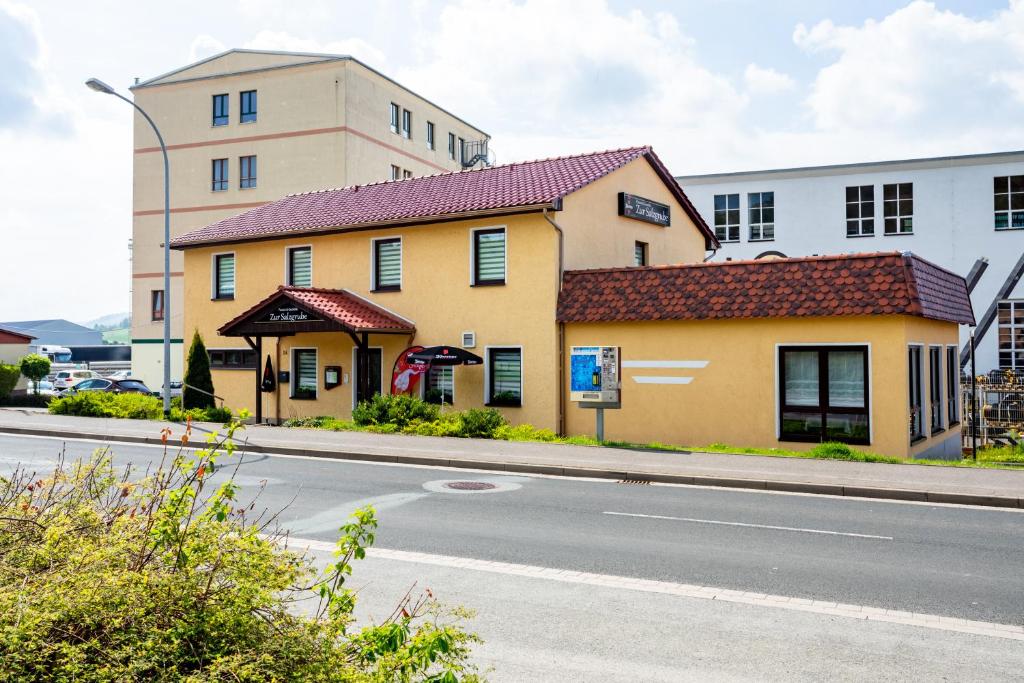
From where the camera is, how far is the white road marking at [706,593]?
6.42 m

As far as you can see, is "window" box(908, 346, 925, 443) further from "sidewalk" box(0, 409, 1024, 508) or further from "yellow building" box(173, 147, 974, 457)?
"sidewalk" box(0, 409, 1024, 508)

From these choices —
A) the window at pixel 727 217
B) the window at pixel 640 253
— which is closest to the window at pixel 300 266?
the window at pixel 640 253

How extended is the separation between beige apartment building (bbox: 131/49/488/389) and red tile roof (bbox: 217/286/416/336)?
21.7 meters

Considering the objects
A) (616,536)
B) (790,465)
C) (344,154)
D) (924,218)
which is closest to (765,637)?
(616,536)

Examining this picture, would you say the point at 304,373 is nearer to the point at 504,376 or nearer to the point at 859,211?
the point at 504,376

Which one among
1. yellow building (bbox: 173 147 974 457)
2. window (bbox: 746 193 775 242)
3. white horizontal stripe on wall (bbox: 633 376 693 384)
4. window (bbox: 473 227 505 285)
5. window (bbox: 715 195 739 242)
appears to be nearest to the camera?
yellow building (bbox: 173 147 974 457)

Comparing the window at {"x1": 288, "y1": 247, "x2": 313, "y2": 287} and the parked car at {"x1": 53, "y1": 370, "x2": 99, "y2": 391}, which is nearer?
the window at {"x1": 288, "y1": 247, "x2": 313, "y2": 287}

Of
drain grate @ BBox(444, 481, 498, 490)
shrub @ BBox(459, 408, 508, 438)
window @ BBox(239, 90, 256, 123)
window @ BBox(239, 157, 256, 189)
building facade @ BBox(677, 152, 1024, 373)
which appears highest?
window @ BBox(239, 90, 256, 123)

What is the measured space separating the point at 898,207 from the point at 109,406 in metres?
31.6

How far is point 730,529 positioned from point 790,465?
5654 mm

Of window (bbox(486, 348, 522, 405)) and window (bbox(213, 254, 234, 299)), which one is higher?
window (bbox(213, 254, 234, 299))

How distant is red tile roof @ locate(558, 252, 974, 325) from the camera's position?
17.2 m

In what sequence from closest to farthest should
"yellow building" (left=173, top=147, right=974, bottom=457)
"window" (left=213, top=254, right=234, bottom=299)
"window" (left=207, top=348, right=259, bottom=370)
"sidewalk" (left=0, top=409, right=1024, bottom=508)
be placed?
"sidewalk" (left=0, top=409, right=1024, bottom=508)
"yellow building" (left=173, top=147, right=974, bottom=457)
"window" (left=207, top=348, right=259, bottom=370)
"window" (left=213, top=254, right=234, bottom=299)

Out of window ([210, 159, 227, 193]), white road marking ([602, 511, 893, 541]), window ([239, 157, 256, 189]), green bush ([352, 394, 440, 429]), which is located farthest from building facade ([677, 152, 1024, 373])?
window ([210, 159, 227, 193])
